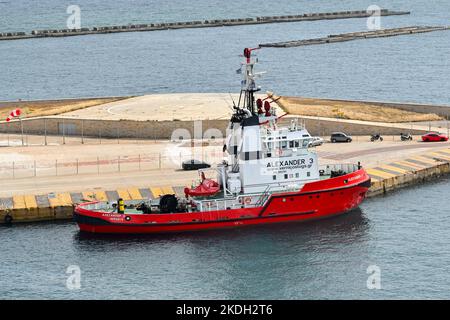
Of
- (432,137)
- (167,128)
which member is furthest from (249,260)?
(432,137)

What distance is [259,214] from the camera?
85500mm

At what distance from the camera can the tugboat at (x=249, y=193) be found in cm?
8425

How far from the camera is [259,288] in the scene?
72688 millimetres

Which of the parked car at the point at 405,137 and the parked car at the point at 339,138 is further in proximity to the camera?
the parked car at the point at 405,137

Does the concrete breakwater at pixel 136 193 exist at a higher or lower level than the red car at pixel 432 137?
lower

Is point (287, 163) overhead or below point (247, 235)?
overhead

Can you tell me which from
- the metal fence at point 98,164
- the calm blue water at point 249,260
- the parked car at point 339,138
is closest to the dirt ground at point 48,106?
the metal fence at point 98,164

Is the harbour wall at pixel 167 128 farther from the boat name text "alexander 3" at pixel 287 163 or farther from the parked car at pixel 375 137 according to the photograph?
the boat name text "alexander 3" at pixel 287 163

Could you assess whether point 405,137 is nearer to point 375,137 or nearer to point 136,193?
point 375,137

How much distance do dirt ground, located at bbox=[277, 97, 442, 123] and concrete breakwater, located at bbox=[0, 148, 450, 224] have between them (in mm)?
18725

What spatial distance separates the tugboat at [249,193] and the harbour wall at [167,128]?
86.9 feet

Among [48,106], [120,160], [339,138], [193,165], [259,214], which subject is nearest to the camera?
[259,214]

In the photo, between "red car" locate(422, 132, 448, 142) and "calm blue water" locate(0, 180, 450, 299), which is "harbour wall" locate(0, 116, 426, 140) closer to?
"red car" locate(422, 132, 448, 142)

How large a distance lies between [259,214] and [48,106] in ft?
180
